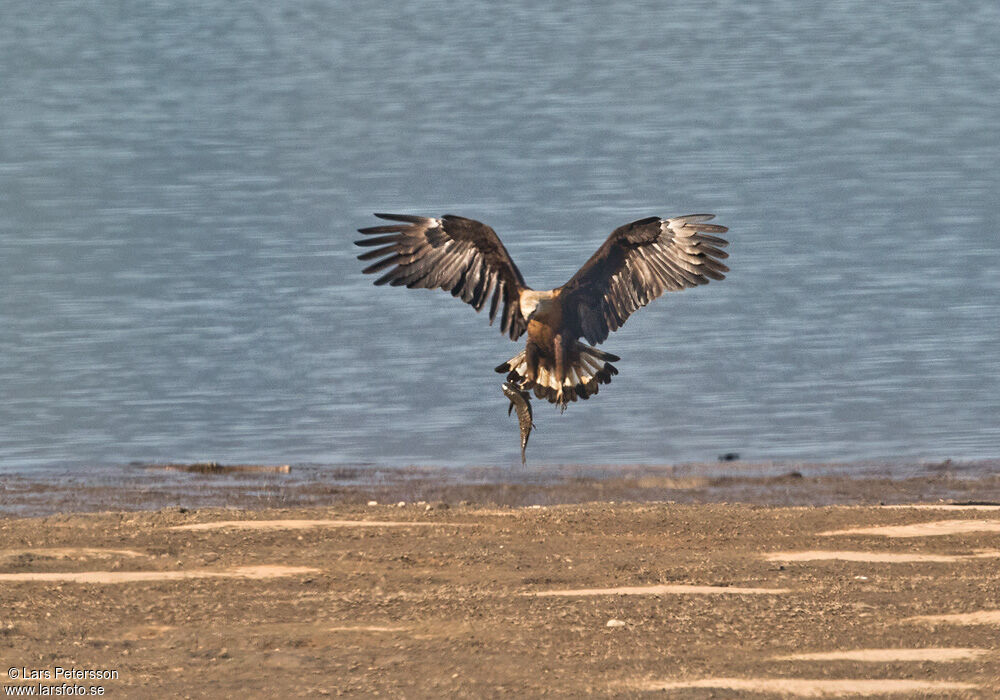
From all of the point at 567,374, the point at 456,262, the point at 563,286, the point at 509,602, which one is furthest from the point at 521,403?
the point at 509,602

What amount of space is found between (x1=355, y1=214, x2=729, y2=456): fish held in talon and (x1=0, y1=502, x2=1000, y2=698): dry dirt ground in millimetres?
922

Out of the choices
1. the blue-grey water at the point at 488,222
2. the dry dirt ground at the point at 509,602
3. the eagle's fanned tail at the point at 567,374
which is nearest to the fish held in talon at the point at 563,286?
the eagle's fanned tail at the point at 567,374

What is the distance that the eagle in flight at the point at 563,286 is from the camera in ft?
36.0

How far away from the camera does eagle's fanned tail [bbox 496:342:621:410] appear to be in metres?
10.9

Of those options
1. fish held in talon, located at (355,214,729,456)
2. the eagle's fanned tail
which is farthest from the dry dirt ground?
fish held in talon, located at (355,214,729,456)

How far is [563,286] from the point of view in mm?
11250

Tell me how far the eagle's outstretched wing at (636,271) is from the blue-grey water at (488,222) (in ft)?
9.34

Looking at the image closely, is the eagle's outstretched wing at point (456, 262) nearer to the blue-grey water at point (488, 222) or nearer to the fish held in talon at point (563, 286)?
the fish held in talon at point (563, 286)

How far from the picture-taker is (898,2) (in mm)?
45438

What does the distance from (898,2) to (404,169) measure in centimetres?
2332

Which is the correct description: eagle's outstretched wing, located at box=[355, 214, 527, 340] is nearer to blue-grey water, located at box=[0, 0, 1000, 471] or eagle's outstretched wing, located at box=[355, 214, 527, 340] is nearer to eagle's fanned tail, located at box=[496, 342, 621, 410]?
eagle's fanned tail, located at box=[496, 342, 621, 410]

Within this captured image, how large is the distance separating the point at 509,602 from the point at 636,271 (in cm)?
286

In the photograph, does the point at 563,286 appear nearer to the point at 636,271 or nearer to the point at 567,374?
the point at 636,271

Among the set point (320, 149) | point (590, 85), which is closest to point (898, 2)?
point (590, 85)
